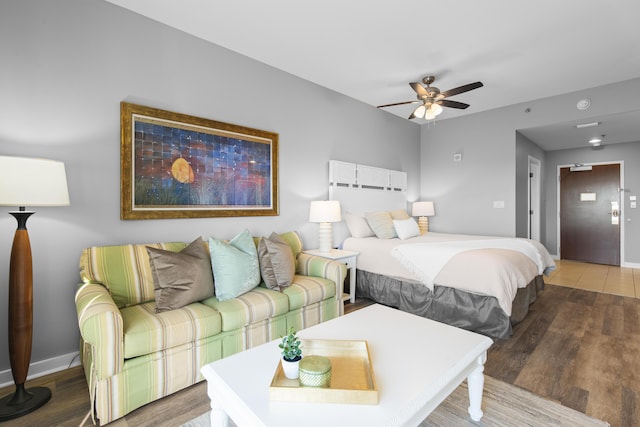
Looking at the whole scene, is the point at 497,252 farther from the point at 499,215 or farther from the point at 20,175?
the point at 20,175

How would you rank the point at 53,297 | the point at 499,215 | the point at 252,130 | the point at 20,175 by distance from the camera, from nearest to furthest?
1. the point at 20,175
2. the point at 53,297
3. the point at 252,130
4. the point at 499,215

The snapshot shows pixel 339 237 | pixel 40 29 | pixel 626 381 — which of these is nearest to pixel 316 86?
pixel 339 237

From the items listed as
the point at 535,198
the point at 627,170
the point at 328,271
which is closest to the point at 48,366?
the point at 328,271

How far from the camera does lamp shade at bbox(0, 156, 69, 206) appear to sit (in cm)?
152

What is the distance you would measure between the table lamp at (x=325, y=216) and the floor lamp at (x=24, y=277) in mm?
2215

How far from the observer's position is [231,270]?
2201 millimetres

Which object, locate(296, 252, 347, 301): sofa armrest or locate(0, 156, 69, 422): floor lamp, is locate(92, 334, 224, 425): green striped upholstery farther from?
locate(296, 252, 347, 301): sofa armrest

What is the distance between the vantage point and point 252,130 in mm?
3090

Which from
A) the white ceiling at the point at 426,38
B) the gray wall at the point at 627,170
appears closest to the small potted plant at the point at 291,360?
the white ceiling at the point at 426,38

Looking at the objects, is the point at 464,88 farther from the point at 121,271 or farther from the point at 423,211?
the point at 121,271

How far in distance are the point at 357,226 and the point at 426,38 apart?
220 centimetres

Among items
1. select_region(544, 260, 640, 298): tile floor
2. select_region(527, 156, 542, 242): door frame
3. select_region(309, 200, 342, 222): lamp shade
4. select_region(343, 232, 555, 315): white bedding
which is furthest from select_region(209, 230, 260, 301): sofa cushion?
select_region(527, 156, 542, 242): door frame

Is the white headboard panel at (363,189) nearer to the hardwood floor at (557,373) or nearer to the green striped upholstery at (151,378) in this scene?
the hardwood floor at (557,373)

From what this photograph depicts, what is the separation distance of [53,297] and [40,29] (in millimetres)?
1799
